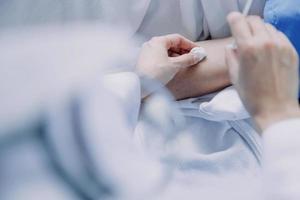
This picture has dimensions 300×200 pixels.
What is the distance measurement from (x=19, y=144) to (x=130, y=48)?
0.41 metres

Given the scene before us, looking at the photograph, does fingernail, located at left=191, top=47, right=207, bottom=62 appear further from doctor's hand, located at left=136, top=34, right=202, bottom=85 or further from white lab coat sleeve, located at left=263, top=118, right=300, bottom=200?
white lab coat sleeve, located at left=263, top=118, right=300, bottom=200

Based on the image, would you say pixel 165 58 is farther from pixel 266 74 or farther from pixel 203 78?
pixel 266 74

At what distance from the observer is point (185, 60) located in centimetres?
97

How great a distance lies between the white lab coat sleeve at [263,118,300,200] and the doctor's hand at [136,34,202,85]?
32cm

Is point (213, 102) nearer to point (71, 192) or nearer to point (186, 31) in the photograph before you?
point (186, 31)

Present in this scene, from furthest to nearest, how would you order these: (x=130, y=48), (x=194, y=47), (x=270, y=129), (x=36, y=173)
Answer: (x=194, y=47) → (x=130, y=48) → (x=270, y=129) → (x=36, y=173)

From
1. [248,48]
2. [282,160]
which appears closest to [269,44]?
[248,48]

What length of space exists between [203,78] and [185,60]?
0.19 ft

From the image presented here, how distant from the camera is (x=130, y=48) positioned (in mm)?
897

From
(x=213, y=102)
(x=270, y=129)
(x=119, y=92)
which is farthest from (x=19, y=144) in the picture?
(x=213, y=102)

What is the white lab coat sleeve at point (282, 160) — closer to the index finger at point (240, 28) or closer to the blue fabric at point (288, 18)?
the index finger at point (240, 28)

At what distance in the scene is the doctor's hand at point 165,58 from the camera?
3.05 ft

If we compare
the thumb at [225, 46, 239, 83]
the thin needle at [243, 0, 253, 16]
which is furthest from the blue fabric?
the thumb at [225, 46, 239, 83]

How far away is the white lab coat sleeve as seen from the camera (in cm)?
63
